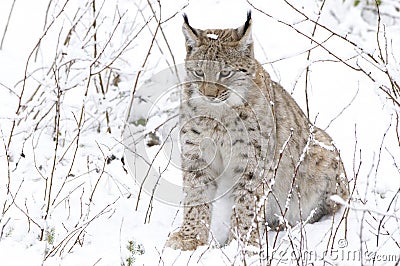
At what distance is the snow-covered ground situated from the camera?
414cm

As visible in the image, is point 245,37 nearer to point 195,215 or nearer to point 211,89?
point 211,89

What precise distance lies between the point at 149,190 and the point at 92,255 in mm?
1133

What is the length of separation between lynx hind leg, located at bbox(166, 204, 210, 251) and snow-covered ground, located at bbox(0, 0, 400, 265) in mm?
99

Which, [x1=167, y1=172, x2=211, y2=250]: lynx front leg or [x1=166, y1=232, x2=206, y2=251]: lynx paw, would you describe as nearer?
[x1=166, y1=232, x2=206, y2=251]: lynx paw

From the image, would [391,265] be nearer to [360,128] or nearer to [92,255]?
[92,255]

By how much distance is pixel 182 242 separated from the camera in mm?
4746

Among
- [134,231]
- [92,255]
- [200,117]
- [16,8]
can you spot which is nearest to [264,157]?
[200,117]

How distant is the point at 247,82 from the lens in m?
4.79

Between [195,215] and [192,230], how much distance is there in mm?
102

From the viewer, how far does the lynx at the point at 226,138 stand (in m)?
4.72

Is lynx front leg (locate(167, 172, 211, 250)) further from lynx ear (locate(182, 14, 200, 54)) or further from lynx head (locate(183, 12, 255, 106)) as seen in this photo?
lynx ear (locate(182, 14, 200, 54))
